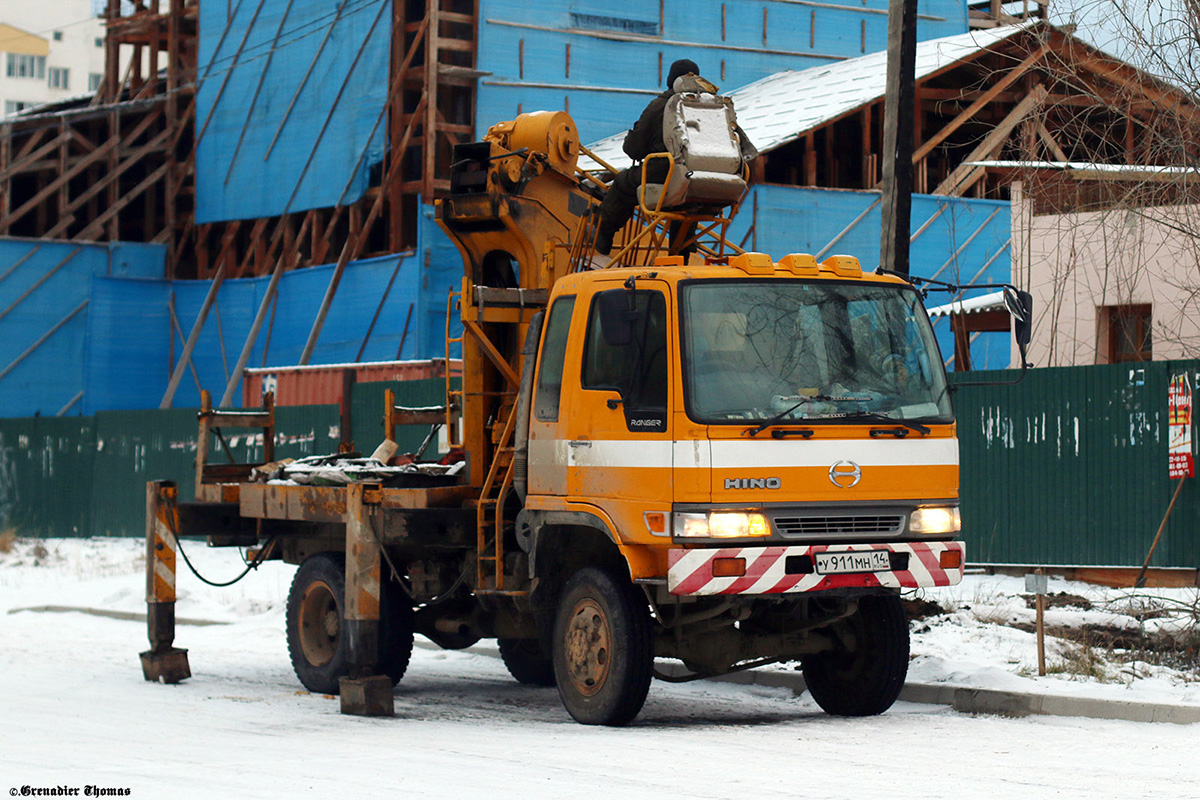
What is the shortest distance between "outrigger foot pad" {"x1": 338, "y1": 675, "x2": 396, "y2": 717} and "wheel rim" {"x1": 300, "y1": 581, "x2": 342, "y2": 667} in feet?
4.11

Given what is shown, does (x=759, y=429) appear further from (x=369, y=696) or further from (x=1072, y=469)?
(x=1072, y=469)

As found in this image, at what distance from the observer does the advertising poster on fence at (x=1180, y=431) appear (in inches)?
648

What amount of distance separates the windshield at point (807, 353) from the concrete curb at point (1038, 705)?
213 centimetres

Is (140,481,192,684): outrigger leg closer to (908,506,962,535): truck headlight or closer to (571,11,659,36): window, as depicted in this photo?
(908,506,962,535): truck headlight

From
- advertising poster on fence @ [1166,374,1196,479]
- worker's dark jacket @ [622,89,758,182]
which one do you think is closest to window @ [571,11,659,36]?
advertising poster on fence @ [1166,374,1196,479]

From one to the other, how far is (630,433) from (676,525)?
652 mm

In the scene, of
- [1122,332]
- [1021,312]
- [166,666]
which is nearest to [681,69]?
[1021,312]

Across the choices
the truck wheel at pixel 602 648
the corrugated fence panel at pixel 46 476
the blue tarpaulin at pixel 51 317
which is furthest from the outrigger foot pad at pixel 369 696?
the blue tarpaulin at pixel 51 317

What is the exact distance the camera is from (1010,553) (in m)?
18.5

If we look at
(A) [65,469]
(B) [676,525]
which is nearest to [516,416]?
(B) [676,525]

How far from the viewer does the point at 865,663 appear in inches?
420

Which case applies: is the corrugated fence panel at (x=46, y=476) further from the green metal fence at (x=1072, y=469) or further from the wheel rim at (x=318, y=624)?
the wheel rim at (x=318, y=624)

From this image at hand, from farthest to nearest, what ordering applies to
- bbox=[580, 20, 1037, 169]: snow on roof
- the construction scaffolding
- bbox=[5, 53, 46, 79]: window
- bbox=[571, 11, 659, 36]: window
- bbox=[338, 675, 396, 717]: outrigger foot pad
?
1. bbox=[5, 53, 46, 79]: window
2. bbox=[571, 11, 659, 36]: window
3. the construction scaffolding
4. bbox=[580, 20, 1037, 169]: snow on roof
5. bbox=[338, 675, 396, 717]: outrigger foot pad

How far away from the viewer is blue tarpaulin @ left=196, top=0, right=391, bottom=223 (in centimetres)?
3419
